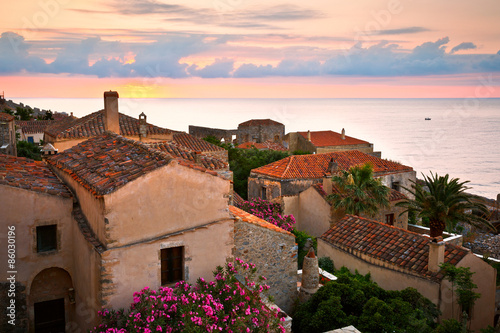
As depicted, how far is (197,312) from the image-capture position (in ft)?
24.9

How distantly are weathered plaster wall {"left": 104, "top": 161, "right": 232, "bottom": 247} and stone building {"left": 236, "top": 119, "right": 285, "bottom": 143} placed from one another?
58.2 metres

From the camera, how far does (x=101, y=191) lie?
27.0ft

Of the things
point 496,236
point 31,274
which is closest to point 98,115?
point 31,274

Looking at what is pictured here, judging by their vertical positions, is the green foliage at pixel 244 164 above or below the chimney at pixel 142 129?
below

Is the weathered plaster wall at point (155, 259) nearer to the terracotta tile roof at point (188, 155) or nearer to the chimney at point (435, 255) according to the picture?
the terracotta tile roof at point (188, 155)

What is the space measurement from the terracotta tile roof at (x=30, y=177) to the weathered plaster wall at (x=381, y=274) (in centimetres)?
1066

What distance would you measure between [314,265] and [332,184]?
43.9 feet

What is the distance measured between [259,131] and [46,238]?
197 feet

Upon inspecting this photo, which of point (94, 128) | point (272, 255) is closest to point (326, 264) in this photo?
point (272, 255)

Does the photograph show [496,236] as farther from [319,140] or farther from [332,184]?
[319,140]

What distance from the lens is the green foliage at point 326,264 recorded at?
53.3 ft

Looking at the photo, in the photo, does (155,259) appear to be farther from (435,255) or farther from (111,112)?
(435,255)

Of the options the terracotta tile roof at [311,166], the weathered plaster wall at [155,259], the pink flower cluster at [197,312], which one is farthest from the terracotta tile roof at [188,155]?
the terracotta tile roof at [311,166]

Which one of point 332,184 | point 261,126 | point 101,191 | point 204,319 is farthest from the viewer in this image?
point 261,126
